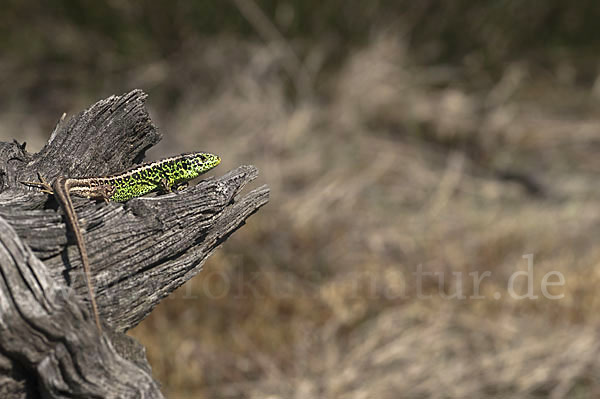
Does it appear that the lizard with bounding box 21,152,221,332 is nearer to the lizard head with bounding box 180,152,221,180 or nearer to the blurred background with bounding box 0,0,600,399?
the lizard head with bounding box 180,152,221,180

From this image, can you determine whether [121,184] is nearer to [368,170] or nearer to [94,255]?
[94,255]

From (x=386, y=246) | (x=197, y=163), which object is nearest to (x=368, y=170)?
(x=386, y=246)

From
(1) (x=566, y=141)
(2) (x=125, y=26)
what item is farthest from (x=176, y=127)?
(1) (x=566, y=141)

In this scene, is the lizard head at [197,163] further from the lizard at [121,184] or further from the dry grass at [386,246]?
the dry grass at [386,246]

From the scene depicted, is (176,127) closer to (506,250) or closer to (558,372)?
(506,250)

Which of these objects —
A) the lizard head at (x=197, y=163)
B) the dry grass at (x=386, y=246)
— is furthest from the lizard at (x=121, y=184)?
the dry grass at (x=386, y=246)

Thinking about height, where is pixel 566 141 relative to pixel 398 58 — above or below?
below
